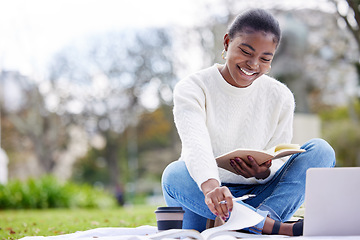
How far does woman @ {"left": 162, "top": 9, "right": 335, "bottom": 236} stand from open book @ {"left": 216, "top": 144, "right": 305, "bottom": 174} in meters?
0.04

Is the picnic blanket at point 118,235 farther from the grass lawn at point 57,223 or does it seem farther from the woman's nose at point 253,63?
the woman's nose at point 253,63

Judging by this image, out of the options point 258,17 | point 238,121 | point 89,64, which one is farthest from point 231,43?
point 89,64

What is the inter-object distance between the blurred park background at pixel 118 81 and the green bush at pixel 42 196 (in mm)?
5965

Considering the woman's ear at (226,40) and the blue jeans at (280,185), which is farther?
the woman's ear at (226,40)

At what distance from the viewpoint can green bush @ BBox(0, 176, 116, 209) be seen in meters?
8.15

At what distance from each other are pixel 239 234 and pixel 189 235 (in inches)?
7.7

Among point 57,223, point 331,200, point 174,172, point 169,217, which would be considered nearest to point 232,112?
point 174,172

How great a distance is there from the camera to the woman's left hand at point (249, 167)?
2.10 m

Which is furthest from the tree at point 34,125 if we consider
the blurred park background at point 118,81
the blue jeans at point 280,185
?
the blue jeans at point 280,185

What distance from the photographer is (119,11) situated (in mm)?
19484

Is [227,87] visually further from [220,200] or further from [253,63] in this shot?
[220,200]

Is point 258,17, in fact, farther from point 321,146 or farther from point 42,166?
point 42,166

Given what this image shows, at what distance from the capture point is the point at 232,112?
239 cm

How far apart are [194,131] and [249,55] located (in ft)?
1.35
